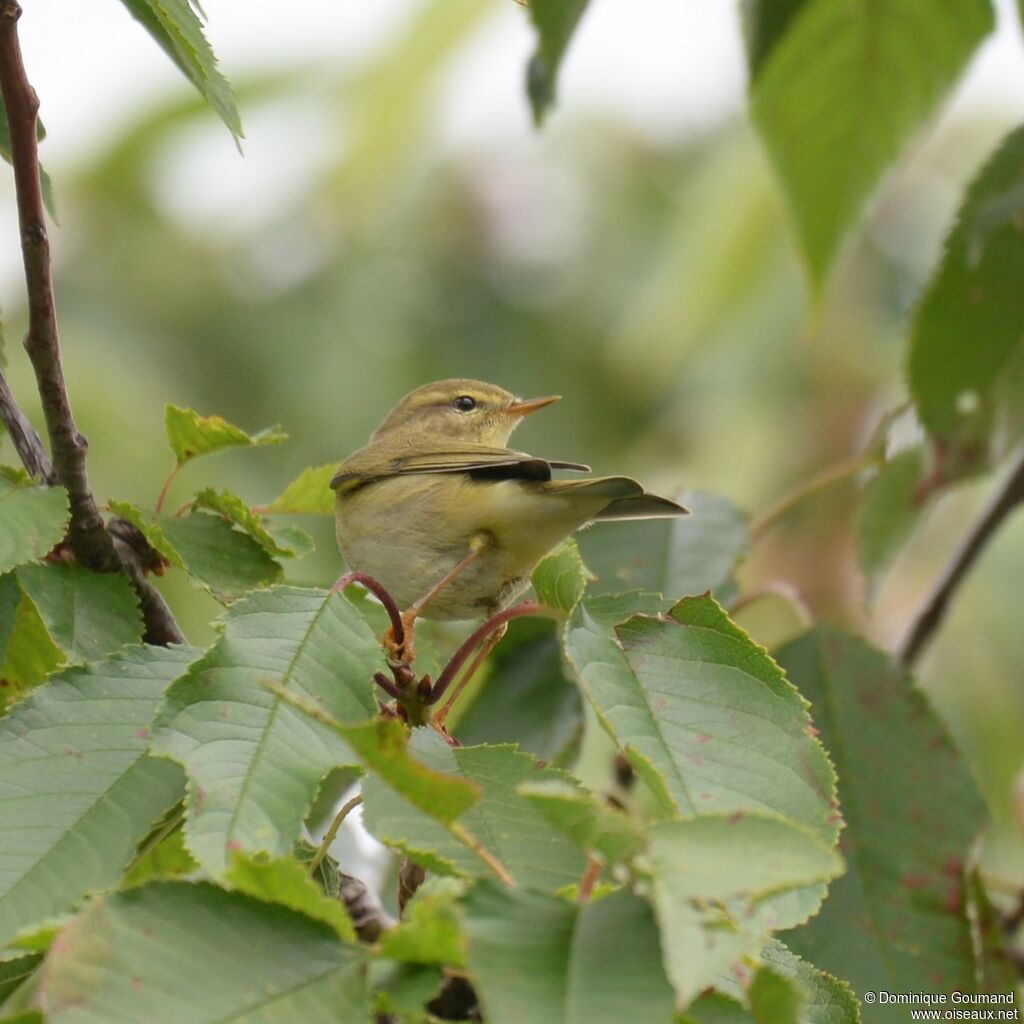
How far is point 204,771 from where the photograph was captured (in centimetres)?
142

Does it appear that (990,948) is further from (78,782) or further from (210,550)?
(78,782)

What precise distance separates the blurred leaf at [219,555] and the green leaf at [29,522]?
0.21 metres

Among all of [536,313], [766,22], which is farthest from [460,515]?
[536,313]

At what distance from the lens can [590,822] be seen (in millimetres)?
1191

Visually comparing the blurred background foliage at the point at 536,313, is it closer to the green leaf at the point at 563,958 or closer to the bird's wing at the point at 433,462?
the bird's wing at the point at 433,462

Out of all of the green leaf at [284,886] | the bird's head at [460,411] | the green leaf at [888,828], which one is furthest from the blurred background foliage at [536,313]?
the green leaf at [284,886]

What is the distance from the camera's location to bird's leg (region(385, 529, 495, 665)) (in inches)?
72.7

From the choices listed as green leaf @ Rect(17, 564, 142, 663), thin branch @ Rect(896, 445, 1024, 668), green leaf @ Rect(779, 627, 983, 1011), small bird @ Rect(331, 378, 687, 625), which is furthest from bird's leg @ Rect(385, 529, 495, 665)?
thin branch @ Rect(896, 445, 1024, 668)

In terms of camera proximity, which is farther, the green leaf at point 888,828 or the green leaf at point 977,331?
the green leaf at point 977,331

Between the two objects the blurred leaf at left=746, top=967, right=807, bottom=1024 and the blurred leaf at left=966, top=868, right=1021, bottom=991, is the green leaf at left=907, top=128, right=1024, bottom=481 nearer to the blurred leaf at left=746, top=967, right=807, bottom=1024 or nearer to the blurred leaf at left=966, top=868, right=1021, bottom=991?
the blurred leaf at left=966, top=868, right=1021, bottom=991

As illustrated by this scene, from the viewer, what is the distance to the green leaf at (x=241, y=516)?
6.50 feet

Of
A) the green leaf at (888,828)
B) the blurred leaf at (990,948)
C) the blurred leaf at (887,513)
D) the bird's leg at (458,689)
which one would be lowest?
the blurred leaf at (990,948)

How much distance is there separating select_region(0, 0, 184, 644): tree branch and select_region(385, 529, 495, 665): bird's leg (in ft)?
1.17

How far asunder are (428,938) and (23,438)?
1.05m
